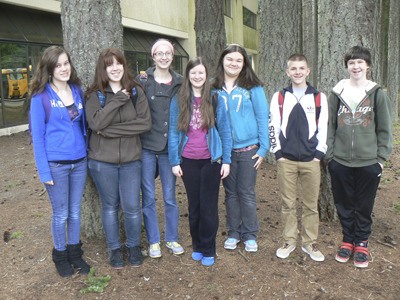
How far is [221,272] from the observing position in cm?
381

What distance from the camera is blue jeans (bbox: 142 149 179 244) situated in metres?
3.86

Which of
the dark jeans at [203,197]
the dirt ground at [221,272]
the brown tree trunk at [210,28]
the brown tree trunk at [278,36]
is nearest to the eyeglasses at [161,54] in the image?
the dark jeans at [203,197]

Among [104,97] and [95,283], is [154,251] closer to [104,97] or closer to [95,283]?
[95,283]

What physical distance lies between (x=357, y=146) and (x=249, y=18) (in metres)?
32.2

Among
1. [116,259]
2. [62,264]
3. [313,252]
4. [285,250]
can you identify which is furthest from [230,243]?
[62,264]

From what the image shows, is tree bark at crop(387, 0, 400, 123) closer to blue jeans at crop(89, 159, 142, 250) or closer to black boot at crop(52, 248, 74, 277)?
blue jeans at crop(89, 159, 142, 250)

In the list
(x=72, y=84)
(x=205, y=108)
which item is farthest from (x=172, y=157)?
(x=72, y=84)

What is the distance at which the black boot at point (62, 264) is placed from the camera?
374 cm

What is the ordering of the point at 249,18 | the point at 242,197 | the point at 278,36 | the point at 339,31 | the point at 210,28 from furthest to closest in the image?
the point at 249,18 → the point at 210,28 → the point at 278,36 → the point at 339,31 → the point at 242,197

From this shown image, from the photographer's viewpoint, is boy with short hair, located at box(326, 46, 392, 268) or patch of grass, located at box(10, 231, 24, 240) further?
patch of grass, located at box(10, 231, 24, 240)

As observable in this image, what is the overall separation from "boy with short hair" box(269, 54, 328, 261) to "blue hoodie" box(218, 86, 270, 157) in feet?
0.30

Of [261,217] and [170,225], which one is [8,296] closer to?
[170,225]

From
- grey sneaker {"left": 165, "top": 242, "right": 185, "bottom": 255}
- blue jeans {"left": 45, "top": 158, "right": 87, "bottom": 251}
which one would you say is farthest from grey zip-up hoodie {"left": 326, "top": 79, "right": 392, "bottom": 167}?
blue jeans {"left": 45, "top": 158, "right": 87, "bottom": 251}

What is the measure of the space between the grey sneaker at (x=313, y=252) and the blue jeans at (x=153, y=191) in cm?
132
